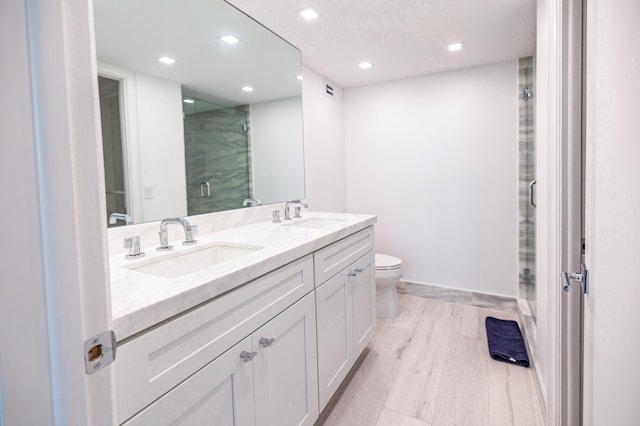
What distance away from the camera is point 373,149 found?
3.24 meters

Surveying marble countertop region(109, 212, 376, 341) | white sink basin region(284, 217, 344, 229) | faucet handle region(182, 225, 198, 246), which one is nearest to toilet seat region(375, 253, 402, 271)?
white sink basin region(284, 217, 344, 229)

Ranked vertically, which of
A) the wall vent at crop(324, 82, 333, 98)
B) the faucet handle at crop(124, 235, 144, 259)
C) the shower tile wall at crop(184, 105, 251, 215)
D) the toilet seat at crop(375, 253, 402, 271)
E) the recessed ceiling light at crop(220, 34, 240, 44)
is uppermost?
the wall vent at crop(324, 82, 333, 98)

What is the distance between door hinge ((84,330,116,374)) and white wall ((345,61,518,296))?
291 centimetres

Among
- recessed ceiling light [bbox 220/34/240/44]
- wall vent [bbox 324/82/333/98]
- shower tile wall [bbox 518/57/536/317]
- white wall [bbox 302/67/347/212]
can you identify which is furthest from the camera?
wall vent [bbox 324/82/333/98]

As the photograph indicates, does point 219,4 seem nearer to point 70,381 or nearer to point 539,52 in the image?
point 539,52

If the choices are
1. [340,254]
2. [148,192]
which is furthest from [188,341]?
[340,254]

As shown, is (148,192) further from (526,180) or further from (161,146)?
(526,180)

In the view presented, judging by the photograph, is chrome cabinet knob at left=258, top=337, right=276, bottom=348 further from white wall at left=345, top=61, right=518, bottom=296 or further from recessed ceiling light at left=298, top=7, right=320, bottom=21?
white wall at left=345, top=61, right=518, bottom=296

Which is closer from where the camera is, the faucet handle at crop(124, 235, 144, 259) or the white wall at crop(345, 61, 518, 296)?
the faucet handle at crop(124, 235, 144, 259)

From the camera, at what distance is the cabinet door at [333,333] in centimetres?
142

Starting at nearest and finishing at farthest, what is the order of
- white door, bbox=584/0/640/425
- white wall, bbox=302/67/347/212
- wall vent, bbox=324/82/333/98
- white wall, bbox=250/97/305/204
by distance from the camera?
white door, bbox=584/0/640/425
white wall, bbox=250/97/305/204
white wall, bbox=302/67/347/212
wall vent, bbox=324/82/333/98

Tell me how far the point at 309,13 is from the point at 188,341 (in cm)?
182

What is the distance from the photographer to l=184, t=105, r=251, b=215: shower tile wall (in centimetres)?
156

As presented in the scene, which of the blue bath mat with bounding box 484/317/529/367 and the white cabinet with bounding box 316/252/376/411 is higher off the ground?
the white cabinet with bounding box 316/252/376/411
